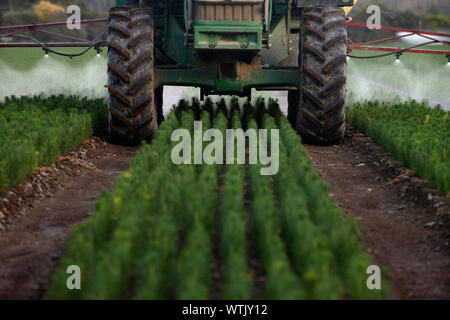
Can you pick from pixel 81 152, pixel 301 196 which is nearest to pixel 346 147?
pixel 81 152

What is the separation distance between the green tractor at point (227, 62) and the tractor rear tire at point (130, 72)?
0.03 ft

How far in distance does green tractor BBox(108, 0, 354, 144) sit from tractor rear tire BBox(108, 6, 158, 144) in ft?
0.03

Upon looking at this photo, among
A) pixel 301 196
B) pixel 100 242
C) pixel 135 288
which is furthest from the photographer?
pixel 301 196

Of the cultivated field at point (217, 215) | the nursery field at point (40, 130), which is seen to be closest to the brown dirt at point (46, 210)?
the cultivated field at point (217, 215)

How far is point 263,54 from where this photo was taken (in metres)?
9.12

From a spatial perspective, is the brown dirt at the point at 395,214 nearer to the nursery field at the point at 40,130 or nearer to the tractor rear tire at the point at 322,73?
the tractor rear tire at the point at 322,73

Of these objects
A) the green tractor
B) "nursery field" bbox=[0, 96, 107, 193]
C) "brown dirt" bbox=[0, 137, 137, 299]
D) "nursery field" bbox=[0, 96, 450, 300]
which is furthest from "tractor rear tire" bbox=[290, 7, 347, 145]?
"nursery field" bbox=[0, 96, 107, 193]

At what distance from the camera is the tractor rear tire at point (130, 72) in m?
7.83

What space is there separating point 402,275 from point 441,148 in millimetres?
2388

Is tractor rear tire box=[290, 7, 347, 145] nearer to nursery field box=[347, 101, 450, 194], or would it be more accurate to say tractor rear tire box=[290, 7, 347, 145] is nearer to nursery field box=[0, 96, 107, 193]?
nursery field box=[347, 101, 450, 194]

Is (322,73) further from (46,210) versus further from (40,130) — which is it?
(46,210)

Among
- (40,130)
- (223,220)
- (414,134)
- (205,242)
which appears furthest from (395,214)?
(40,130)
